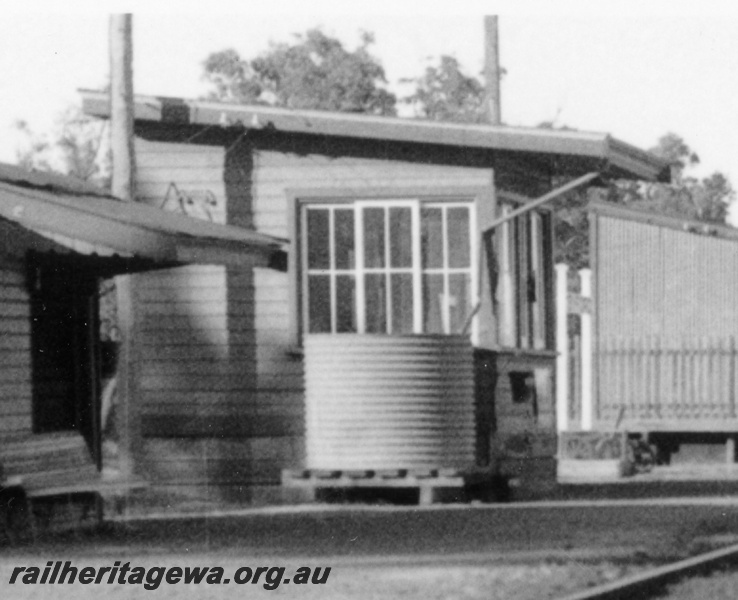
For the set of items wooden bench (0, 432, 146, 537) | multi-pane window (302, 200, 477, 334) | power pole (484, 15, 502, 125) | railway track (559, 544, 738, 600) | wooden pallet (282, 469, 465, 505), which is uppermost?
power pole (484, 15, 502, 125)

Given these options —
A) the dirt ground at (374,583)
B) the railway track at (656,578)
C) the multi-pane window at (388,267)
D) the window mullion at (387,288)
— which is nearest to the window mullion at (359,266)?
the multi-pane window at (388,267)

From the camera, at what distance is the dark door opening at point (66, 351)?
15680 mm

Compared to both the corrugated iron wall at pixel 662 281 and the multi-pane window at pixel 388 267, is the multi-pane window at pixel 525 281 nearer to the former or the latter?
the multi-pane window at pixel 388 267

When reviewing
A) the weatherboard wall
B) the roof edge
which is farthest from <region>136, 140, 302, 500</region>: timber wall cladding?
the roof edge

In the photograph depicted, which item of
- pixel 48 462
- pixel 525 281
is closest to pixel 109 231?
pixel 48 462

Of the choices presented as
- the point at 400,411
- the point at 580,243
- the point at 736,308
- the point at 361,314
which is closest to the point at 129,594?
the point at 400,411

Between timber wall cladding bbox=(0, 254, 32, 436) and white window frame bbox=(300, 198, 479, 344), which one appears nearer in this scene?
timber wall cladding bbox=(0, 254, 32, 436)

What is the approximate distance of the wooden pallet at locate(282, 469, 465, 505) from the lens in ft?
58.7

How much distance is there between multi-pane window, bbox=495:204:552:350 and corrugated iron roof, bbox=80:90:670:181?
3.28 ft

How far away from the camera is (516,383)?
789 inches

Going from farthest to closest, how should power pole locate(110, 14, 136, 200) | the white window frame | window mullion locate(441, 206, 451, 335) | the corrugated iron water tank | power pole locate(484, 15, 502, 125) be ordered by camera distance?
power pole locate(484, 15, 502, 125) < window mullion locate(441, 206, 451, 335) < the white window frame < power pole locate(110, 14, 136, 200) < the corrugated iron water tank

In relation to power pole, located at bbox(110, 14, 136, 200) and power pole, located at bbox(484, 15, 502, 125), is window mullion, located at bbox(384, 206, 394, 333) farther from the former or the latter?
power pole, located at bbox(484, 15, 502, 125)

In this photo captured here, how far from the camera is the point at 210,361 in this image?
→ 19688 millimetres

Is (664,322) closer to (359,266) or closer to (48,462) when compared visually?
(359,266)
